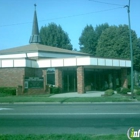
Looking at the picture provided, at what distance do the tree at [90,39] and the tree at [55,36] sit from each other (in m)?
4.31

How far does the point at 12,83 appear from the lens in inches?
1219

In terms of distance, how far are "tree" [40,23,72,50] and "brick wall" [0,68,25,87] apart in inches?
1778

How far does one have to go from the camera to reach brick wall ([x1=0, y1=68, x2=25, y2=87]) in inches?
1210

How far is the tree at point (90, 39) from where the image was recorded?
7138cm

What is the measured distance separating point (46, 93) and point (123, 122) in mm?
20302

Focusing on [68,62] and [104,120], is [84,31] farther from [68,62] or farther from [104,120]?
[104,120]

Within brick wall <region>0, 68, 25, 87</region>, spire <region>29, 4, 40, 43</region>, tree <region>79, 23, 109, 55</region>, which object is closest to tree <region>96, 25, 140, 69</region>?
spire <region>29, 4, 40, 43</region>

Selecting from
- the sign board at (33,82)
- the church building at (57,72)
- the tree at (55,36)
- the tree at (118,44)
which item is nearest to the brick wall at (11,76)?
the church building at (57,72)

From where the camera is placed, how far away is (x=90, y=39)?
7262 cm

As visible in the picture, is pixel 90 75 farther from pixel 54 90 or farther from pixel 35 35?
pixel 35 35

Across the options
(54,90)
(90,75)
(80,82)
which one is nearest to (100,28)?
(90,75)

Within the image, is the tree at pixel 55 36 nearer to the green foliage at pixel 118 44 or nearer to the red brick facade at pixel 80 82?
the green foliage at pixel 118 44

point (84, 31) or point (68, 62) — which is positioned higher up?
point (84, 31)

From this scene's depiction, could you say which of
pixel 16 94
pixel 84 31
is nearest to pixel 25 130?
pixel 16 94
